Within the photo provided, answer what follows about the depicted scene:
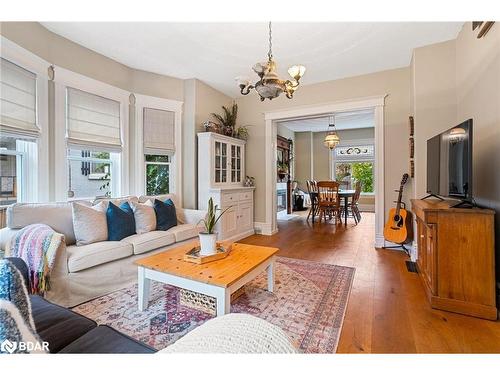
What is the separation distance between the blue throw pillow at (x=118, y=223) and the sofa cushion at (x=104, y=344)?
63.7 inches

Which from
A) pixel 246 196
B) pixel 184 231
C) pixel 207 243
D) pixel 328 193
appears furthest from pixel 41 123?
pixel 328 193

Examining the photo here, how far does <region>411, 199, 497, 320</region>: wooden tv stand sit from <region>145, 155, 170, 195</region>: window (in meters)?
3.44

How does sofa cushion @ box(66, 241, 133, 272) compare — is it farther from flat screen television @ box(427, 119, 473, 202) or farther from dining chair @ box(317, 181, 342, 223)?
dining chair @ box(317, 181, 342, 223)

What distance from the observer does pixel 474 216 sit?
1826 millimetres

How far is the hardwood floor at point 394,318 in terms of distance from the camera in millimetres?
1522

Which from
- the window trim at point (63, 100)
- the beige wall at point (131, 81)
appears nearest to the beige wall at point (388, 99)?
the beige wall at point (131, 81)

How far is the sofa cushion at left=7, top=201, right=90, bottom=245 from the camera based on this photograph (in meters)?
2.09

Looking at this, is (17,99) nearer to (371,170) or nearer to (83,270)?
(83,270)

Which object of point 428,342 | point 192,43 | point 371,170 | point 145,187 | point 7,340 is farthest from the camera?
point 371,170

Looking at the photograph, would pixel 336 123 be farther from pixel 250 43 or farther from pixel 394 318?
pixel 394 318

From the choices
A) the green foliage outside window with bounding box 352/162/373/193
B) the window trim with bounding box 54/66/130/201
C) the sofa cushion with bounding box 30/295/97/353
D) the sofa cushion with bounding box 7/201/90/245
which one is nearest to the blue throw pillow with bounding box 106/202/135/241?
the sofa cushion with bounding box 7/201/90/245

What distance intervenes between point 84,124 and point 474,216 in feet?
13.3

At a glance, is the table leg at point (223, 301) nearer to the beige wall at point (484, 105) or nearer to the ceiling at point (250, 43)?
the beige wall at point (484, 105)
